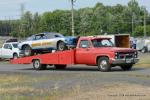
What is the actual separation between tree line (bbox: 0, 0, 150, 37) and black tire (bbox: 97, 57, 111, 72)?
9840cm

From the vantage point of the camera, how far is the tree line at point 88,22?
435 ft

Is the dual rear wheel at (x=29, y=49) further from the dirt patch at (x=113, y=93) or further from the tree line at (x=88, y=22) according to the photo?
the tree line at (x=88, y=22)

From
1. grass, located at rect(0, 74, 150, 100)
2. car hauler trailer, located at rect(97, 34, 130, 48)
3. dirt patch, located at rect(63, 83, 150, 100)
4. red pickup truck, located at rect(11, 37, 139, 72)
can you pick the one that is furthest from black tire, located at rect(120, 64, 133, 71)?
dirt patch, located at rect(63, 83, 150, 100)

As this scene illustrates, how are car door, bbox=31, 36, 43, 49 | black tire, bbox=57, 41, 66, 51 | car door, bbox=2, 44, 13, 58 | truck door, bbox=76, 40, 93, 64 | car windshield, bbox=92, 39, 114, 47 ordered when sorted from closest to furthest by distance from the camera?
truck door, bbox=76, 40, 93, 64 < car windshield, bbox=92, 39, 114, 47 < black tire, bbox=57, 41, 66, 51 < car door, bbox=31, 36, 43, 49 < car door, bbox=2, 44, 13, 58

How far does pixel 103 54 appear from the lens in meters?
27.4

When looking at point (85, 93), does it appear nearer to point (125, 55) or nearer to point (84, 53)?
point (125, 55)

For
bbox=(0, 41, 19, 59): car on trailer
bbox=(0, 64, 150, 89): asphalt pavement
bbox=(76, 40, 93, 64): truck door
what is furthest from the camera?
bbox=(0, 41, 19, 59): car on trailer

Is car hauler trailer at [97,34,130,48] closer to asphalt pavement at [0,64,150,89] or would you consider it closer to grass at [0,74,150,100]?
asphalt pavement at [0,64,150,89]

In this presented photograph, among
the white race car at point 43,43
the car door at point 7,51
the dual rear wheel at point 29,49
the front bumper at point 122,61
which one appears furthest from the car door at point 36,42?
the car door at point 7,51

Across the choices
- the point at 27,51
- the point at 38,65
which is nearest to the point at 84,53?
the point at 38,65

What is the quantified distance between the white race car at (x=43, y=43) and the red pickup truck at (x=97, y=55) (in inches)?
16.4

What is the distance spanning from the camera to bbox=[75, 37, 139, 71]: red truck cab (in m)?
27.3

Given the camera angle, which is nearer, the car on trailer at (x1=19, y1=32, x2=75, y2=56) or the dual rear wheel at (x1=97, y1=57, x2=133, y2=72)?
the dual rear wheel at (x1=97, y1=57, x2=133, y2=72)

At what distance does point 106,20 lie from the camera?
447ft
